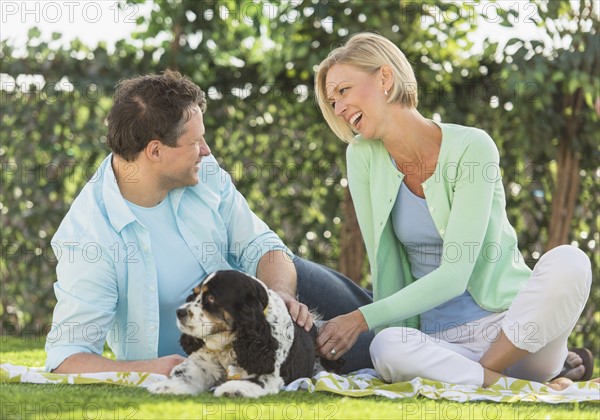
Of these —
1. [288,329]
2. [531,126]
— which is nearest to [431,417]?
[288,329]

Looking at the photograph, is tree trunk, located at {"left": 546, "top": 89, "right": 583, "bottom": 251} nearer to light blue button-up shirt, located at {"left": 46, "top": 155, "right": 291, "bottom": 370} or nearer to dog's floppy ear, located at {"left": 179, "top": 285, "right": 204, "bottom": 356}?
light blue button-up shirt, located at {"left": 46, "top": 155, "right": 291, "bottom": 370}

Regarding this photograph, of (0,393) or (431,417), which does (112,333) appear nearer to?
(0,393)

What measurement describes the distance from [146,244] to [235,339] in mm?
700

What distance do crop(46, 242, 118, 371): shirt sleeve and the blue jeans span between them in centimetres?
90

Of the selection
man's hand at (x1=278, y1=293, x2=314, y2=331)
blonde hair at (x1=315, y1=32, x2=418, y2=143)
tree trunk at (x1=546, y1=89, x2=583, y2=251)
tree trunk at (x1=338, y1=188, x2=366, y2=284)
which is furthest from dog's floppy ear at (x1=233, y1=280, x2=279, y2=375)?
tree trunk at (x1=546, y1=89, x2=583, y2=251)

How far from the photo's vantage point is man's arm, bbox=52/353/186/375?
337 cm

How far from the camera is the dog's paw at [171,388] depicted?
3.10 metres

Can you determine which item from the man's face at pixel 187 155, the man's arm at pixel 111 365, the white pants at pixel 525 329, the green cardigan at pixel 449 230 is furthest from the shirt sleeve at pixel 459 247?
the man's face at pixel 187 155

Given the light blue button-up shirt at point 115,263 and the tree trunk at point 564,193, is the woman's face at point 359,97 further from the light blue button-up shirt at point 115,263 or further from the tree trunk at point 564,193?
the tree trunk at point 564,193

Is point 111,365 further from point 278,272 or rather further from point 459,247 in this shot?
point 459,247

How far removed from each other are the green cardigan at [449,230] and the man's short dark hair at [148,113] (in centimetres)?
86

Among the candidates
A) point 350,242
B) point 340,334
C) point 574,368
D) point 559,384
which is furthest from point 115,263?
point 350,242

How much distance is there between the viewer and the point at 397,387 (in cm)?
337

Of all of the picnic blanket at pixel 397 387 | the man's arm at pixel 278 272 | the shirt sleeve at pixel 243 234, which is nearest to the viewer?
the picnic blanket at pixel 397 387
